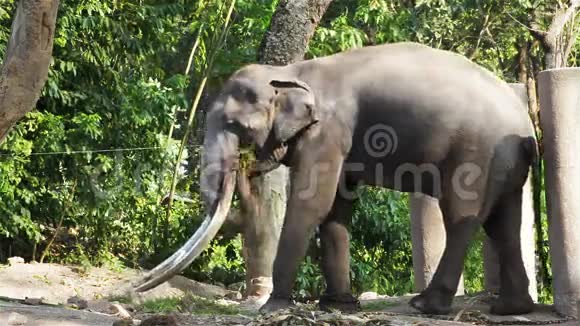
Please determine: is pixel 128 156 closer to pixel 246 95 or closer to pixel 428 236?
pixel 428 236

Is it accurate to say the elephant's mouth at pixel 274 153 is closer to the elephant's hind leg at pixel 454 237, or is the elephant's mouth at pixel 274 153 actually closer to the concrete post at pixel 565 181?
the elephant's hind leg at pixel 454 237

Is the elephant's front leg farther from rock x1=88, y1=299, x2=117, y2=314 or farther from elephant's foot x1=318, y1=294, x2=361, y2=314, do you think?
rock x1=88, y1=299, x2=117, y2=314

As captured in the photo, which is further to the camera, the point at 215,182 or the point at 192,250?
the point at 215,182

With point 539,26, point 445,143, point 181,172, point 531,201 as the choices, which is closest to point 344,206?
point 445,143

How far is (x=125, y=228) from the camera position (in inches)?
509

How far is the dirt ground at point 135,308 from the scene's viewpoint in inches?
239

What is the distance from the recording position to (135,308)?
7844mm

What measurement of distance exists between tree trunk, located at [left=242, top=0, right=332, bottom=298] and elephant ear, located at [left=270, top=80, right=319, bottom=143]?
1989 mm

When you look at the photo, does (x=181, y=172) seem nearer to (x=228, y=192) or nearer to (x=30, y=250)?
(x=30, y=250)

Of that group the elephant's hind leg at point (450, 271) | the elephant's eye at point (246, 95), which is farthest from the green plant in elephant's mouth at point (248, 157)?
the elephant's hind leg at point (450, 271)

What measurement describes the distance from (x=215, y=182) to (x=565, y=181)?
2477 millimetres

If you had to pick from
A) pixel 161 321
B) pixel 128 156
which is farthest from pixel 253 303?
pixel 128 156

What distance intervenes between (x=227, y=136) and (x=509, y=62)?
11105 mm

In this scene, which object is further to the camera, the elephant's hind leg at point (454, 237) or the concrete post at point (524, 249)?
the concrete post at point (524, 249)
